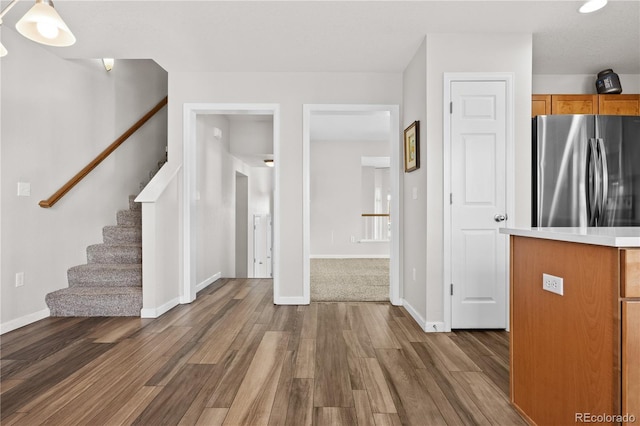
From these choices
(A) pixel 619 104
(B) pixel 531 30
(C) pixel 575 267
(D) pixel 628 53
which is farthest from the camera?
(A) pixel 619 104

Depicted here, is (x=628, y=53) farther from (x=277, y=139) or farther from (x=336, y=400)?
(x=336, y=400)

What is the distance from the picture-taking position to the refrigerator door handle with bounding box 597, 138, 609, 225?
3131mm

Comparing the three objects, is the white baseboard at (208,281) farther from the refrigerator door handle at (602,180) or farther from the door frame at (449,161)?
the refrigerator door handle at (602,180)

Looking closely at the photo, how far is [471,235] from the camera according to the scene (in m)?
3.12

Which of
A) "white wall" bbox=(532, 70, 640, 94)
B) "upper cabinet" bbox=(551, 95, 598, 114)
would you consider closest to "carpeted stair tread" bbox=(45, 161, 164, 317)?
"upper cabinet" bbox=(551, 95, 598, 114)

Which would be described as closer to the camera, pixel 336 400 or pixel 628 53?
pixel 336 400

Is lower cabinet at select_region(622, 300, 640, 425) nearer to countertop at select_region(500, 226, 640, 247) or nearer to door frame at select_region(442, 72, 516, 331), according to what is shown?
countertop at select_region(500, 226, 640, 247)

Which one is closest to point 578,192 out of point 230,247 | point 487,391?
point 487,391

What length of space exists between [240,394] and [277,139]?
Answer: 2729mm

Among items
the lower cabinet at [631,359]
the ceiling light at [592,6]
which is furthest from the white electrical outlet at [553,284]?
the ceiling light at [592,6]

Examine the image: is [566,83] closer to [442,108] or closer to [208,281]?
[442,108]

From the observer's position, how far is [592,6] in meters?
2.71

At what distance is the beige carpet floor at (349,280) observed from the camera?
434 centimetres

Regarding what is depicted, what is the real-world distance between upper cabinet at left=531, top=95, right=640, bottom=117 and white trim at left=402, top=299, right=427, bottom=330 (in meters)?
2.30
